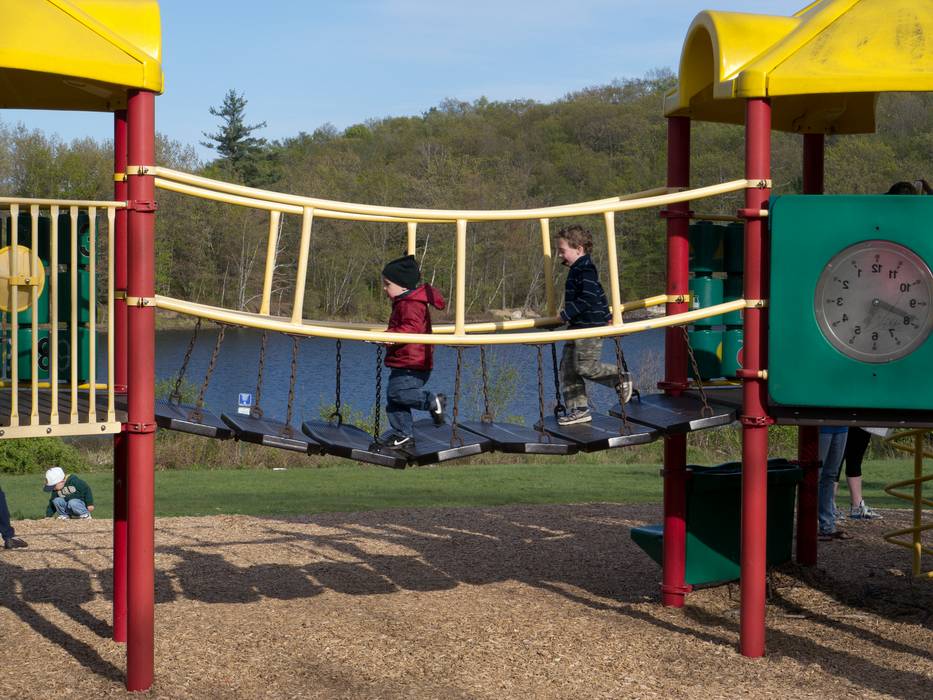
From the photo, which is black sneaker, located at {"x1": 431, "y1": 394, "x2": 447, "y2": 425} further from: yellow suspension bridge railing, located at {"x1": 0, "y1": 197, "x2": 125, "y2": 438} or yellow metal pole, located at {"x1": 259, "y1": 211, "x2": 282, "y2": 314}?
yellow suspension bridge railing, located at {"x1": 0, "y1": 197, "x2": 125, "y2": 438}

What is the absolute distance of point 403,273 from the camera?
21.4 ft

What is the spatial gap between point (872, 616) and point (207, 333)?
40089 mm

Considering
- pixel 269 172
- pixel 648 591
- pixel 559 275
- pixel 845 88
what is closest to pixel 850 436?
pixel 648 591

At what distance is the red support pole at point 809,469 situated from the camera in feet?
26.2

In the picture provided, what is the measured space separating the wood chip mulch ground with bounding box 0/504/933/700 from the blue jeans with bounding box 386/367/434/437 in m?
1.21

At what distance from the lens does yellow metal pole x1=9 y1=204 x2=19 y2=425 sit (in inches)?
224

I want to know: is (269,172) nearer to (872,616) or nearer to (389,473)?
(389,473)

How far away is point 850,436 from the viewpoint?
33.4 ft

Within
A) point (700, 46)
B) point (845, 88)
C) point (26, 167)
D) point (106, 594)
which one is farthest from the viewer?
point (26, 167)

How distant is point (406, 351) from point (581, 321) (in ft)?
3.61

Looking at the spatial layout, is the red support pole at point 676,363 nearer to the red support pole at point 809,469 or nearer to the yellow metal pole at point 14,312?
the red support pole at point 809,469

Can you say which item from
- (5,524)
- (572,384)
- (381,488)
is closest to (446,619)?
(572,384)

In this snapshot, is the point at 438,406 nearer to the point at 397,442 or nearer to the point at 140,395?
the point at 397,442

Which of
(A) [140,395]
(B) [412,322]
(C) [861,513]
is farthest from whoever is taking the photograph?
(C) [861,513]
